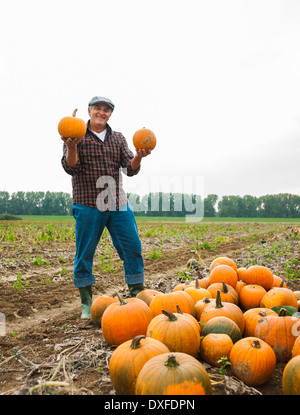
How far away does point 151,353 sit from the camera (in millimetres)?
2057

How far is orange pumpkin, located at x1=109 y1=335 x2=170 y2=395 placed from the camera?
1.99 m

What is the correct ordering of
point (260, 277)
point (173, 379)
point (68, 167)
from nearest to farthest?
point (173, 379) < point (260, 277) < point (68, 167)

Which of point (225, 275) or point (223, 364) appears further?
point (225, 275)

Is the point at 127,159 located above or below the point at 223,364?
above

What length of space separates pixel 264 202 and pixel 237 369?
88680mm

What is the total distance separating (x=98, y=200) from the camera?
3961 millimetres

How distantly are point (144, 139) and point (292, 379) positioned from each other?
2884 millimetres

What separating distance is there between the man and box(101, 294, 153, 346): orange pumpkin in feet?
3.96

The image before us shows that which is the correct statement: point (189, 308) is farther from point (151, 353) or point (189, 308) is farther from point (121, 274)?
point (121, 274)

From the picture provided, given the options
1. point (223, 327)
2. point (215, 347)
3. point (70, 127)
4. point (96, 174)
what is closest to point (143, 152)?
point (96, 174)

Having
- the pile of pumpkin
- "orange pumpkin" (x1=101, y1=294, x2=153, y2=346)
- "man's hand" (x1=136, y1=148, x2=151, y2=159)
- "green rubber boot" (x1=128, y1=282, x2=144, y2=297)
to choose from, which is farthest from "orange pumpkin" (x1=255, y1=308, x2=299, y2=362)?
"man's hand" (x1=136, y1=148, x2=151, y2=159)

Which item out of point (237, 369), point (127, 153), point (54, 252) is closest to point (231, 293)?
point (237, 369)

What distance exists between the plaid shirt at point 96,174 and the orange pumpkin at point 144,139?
1.20ft

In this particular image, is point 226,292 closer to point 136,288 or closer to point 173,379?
point 136,288
